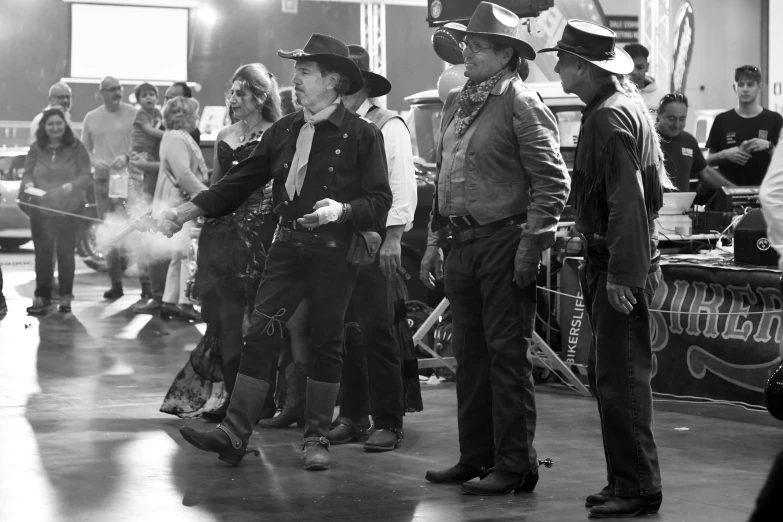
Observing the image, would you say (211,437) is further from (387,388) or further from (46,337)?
(46,337)

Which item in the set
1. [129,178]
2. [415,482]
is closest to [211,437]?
[415,482]

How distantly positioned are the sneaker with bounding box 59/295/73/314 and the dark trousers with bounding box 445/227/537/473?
763 centimetres

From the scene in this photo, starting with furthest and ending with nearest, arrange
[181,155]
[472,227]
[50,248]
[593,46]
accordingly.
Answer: [50,248]
[181,155]
[472,227]
[593,46]

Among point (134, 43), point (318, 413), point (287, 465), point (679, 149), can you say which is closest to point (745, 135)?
point (679, 149)

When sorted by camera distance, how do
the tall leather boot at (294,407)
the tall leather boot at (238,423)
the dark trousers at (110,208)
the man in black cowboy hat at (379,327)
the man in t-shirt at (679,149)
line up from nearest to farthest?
the tall leather boot at (238,423), the man in black cowboy hat at (379,327), the tall leather boot at (294,407), the man in t-shirt at (679,149), the dark trousers at (110,208)

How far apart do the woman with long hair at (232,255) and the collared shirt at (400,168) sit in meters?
0.70

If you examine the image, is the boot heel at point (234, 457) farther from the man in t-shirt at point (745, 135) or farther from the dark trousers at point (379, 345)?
the man in t-shirt at point (745, 135)

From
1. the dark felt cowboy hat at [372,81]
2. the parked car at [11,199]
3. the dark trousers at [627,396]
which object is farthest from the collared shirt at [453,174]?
the parked car at [11,199]

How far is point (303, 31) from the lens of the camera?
29.7m

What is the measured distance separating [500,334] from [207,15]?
2645 centimetres

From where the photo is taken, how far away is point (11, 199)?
60.6 ft

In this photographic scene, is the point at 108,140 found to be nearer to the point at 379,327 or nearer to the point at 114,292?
the point at 114,292

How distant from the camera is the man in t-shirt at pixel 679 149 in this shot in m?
9.85

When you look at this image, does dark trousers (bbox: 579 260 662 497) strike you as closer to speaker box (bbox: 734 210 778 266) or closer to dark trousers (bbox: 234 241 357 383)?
dark trousers (bbox: 234 241 357 383)
